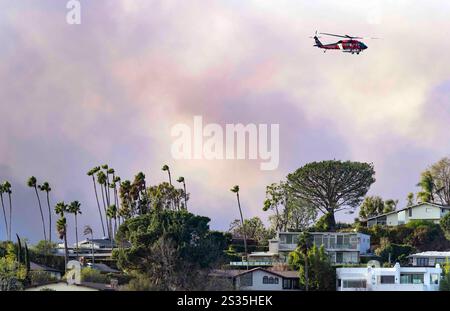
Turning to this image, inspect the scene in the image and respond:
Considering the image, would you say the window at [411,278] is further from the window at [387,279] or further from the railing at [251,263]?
the railing at [251,263]

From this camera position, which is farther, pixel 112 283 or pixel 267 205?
pixel 267 205

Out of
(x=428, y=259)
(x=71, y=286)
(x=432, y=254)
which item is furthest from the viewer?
(x=432, y=254)

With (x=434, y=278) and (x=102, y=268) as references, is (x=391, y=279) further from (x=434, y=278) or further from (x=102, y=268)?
(x=102, y=268)

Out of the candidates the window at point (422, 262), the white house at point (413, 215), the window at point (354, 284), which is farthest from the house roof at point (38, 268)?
the white house at point (413, 215)

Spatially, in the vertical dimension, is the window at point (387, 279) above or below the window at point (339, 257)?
below

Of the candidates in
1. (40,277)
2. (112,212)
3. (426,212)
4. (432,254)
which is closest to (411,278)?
(432,254)

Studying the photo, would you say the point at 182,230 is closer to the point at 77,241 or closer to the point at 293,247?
the point at 293,247
